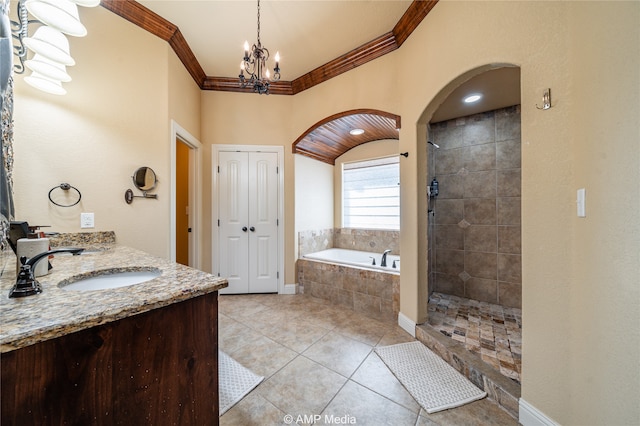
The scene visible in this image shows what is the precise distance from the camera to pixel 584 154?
41.8 inches

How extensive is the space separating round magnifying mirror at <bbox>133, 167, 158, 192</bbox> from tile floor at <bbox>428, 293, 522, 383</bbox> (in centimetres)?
285

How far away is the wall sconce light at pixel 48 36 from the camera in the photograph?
1254 millimetres

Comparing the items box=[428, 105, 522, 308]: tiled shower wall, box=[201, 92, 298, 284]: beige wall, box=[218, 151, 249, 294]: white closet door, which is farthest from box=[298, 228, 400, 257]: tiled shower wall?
box=[218, 151, 249, 294]: white closet door

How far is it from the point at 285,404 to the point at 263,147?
2.80 meters

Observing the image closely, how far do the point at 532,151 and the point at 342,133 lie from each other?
2345mm

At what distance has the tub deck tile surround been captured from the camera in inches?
99.2

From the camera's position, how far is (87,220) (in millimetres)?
1900

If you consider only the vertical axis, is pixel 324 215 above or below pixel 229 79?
below

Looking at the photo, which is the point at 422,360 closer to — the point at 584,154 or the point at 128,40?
the point at 584,154

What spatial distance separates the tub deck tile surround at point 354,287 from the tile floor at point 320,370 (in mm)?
138

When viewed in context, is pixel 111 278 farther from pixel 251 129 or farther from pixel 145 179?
pixel 251 129

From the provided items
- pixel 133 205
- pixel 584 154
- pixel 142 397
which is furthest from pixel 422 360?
pixel 133 205

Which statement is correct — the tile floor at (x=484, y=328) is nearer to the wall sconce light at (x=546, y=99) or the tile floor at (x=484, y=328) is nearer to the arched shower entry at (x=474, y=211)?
the arched shower entry at (x=474, y=211)

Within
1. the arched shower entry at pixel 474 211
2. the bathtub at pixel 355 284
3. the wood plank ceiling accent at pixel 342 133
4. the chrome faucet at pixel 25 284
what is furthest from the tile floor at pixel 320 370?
the wood plank ceiling accent at pixel 342 133
